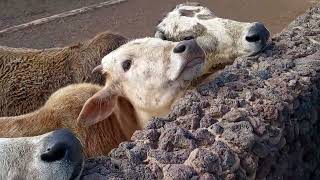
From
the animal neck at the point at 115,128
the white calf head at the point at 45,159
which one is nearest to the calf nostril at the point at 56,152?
the white calf head at the point at 45,159

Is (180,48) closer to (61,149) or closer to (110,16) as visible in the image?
(61,149)

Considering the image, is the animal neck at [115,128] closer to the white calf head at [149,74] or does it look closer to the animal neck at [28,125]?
the white calf head at [149,74]

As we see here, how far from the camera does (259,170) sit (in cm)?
369

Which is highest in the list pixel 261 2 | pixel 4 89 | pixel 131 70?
pixel 131 70

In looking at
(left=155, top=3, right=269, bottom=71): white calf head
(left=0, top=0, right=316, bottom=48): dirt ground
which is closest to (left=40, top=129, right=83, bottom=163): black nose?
(left=155, top=3, right=269, bottom=71): white calf head

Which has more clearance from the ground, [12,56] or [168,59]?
[168,59]

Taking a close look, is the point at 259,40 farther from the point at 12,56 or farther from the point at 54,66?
the point at 12,56

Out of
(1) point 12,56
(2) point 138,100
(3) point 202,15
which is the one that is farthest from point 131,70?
(1) point 12,56

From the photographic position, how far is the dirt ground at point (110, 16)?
11.9m

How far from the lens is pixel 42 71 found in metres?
6.05

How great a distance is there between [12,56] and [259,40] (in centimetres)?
256

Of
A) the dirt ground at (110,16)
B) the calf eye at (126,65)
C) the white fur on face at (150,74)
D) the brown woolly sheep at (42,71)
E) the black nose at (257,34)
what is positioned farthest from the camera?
the dirt ground at (110,16)

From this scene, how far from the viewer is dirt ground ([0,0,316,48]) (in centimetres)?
1191

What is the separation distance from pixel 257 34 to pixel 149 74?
105 centimetres
